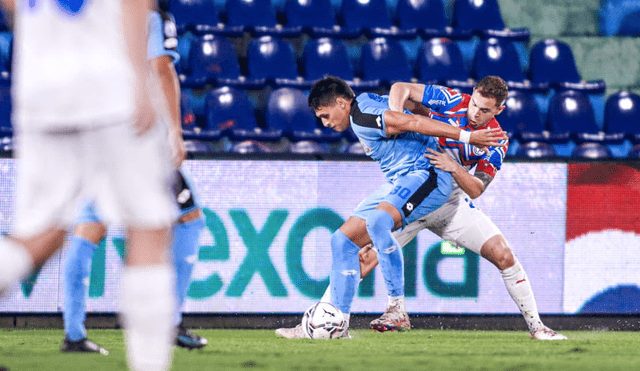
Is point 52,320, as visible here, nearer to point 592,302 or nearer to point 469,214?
point 469,214

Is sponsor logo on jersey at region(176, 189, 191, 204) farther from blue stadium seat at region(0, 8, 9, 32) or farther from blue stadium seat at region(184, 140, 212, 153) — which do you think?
blue stadium seat at region(0, 8, 9, 32)

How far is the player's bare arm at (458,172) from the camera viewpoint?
16.6 feet

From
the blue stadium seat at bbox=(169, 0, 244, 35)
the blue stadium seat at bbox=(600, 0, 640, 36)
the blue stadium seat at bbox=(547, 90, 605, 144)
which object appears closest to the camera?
the blue stadium seat at bbox=(547, 90, 605, 144)

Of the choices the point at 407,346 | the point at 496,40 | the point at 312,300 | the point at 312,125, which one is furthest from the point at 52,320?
the point at 496,40

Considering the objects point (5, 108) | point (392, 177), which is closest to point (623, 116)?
point (392, 177)

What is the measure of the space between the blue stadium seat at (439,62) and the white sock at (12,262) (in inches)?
229

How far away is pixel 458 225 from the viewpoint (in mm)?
5195

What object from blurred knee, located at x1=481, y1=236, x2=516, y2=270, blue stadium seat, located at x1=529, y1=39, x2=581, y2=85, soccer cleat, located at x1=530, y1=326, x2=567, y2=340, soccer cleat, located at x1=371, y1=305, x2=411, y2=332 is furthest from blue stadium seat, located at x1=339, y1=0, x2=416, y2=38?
soccer cleat, located at x1=530, y1=326, x2=567, y2=340

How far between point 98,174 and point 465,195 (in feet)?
10.8

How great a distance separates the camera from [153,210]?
2.32 meters

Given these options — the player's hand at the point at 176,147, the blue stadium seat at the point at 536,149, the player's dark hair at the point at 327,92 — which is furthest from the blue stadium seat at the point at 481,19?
the player's hand at the point at 176,147

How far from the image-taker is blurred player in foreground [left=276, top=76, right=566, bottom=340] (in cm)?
510

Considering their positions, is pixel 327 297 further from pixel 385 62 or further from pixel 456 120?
pixel 385 62

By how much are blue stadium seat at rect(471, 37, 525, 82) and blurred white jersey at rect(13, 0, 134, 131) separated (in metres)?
Result: 6.10
